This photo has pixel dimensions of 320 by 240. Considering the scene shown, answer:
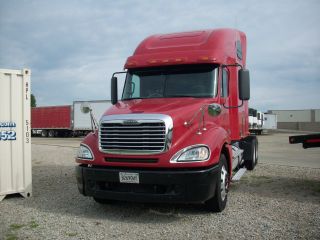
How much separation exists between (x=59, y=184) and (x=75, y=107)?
96.3 feet

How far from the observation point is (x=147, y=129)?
5.80 metres

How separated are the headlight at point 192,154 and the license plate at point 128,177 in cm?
59

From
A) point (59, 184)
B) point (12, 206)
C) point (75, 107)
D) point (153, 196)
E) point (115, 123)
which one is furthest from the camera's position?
point (75, 107)

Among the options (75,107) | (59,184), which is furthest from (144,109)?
(75,107)

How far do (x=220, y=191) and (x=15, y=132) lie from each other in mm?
4127

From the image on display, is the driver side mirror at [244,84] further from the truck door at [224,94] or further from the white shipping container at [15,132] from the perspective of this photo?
the white shipping container at [15,132]

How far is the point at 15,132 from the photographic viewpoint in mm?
7566

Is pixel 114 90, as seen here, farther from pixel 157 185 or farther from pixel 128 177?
pixel 157 185

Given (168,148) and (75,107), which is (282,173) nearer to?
(168,148)

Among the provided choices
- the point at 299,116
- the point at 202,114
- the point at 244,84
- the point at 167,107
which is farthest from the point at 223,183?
the point at 299,116

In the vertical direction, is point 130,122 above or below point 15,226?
above

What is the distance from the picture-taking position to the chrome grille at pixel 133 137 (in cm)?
574

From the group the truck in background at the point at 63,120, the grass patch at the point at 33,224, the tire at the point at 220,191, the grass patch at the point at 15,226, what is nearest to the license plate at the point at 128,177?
the tire at the point at 220,191

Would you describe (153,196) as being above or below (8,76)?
below
